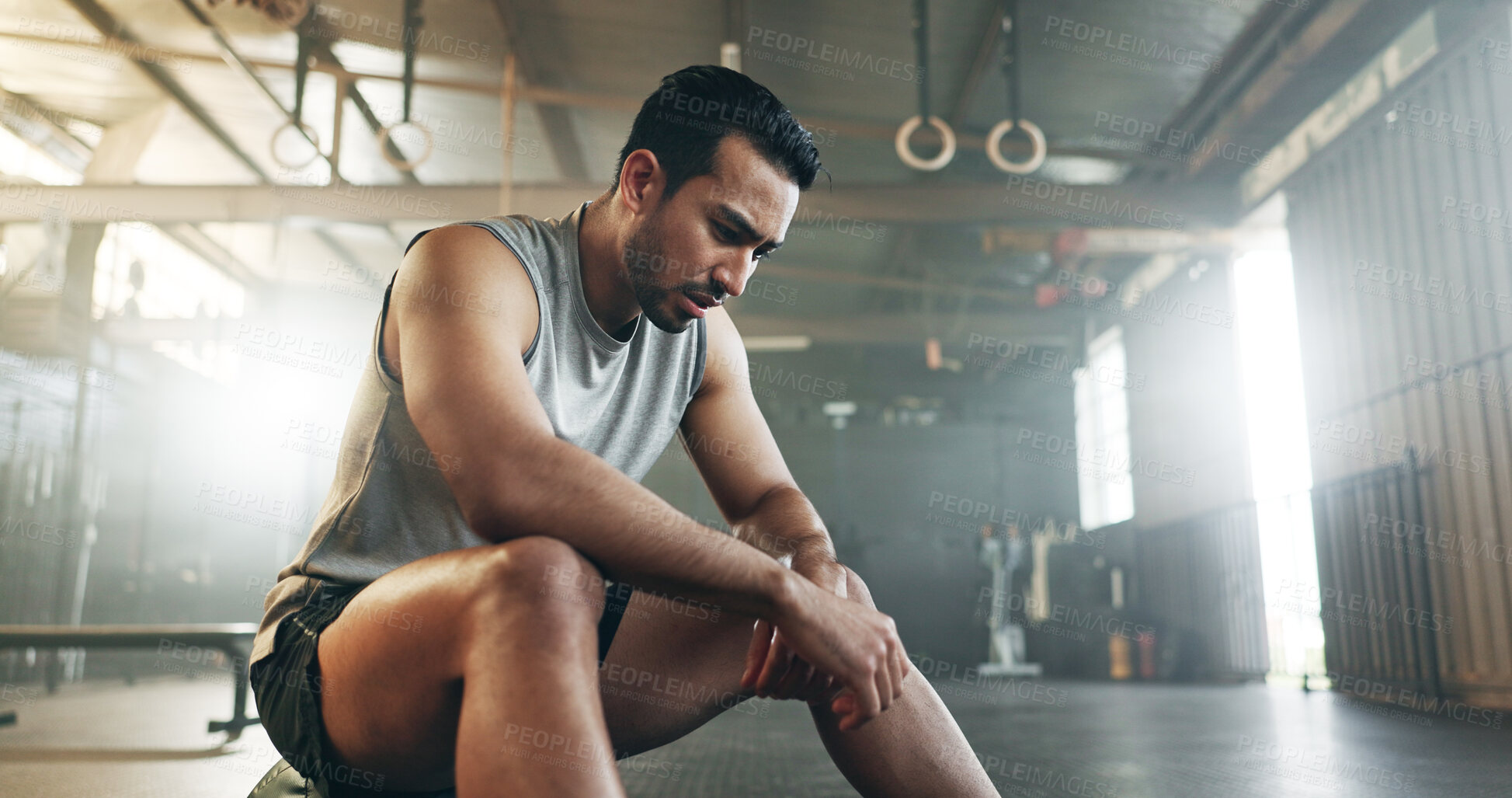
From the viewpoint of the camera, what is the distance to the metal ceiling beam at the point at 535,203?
17.1 feet

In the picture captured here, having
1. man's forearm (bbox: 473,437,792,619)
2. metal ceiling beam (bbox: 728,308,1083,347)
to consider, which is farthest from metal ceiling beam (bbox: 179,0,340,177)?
man's forearm (bbox: 473,437,792,619)

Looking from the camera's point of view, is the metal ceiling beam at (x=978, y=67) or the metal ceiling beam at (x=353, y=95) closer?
the metal ceiling beam at (x=978, y=67)

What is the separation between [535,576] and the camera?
71 centimetres

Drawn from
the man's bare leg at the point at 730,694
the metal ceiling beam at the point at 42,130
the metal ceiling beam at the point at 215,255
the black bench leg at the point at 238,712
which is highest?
the metal ceiling beam at the point at 42,130

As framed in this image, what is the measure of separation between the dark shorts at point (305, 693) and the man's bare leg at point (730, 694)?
0.15m

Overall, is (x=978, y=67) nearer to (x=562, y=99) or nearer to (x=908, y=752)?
(x=562, y=99)

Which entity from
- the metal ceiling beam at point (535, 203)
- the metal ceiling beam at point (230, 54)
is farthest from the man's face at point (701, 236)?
the metal ceiling beam at point (535, 203)

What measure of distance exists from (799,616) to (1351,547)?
571cm

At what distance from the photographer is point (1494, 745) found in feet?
9.34

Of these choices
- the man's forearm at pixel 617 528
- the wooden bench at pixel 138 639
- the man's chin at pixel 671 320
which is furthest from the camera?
the wooden bench at pixel 138 639

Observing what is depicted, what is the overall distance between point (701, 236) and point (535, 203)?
4.43 meters

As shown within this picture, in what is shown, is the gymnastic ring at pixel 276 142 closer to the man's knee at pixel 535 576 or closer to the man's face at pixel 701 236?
the man's face at pixel 701 236

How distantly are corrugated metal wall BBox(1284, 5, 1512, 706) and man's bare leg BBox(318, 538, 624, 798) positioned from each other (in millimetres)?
4873

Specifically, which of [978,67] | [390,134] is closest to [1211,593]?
[978,67]
